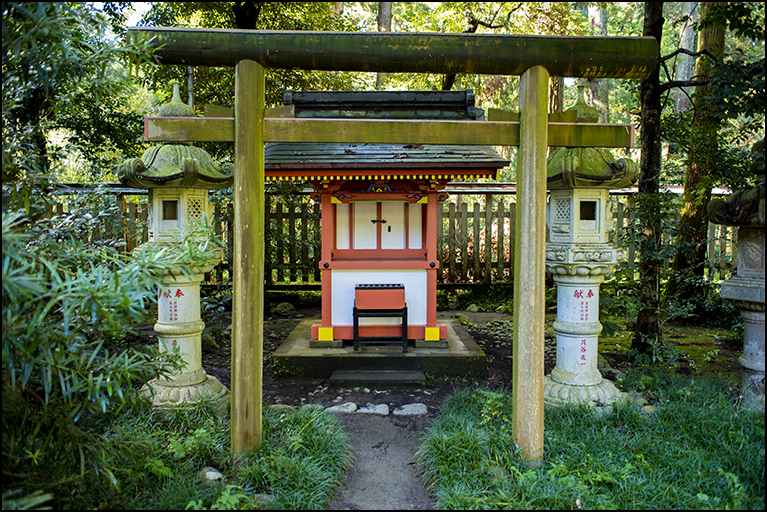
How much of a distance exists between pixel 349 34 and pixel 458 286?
7.31 m

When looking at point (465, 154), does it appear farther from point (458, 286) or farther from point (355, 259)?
point (458, 286)

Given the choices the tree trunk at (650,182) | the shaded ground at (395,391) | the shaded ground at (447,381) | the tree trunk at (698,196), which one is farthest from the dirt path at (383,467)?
the tree trunk at (698,196)

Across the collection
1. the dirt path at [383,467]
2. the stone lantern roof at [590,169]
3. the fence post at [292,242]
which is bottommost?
the dirt path at [383,467]

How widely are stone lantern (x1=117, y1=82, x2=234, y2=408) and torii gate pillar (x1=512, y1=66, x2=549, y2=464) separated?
8.21 feet

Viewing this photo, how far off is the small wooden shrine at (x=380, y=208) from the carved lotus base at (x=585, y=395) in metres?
1.89

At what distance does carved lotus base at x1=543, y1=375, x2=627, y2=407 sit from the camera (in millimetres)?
4066

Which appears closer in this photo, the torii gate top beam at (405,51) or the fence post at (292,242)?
the torii gate top beam at (405,51)

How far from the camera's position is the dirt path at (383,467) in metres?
2.98

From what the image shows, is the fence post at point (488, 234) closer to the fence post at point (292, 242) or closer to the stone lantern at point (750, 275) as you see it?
the fence post at point (292, 242)

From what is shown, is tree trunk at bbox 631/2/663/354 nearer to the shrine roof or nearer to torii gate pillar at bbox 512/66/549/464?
the shrine roof

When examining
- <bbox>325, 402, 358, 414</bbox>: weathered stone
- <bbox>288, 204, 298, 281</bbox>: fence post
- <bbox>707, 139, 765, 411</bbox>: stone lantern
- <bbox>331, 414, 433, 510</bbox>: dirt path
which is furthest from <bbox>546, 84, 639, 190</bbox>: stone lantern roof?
<bbox>288, 204, 298, 281</bbox>: fence post

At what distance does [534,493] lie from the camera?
2742mm

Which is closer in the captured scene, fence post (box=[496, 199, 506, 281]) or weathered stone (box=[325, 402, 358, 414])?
weathered stone (box=[325, 402, 358, 414])

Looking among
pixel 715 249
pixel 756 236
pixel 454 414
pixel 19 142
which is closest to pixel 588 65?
pixel 756 236
